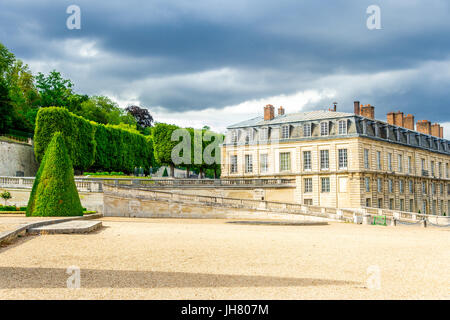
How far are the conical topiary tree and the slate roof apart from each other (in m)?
27.1

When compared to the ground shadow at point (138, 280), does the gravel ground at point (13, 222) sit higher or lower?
higher

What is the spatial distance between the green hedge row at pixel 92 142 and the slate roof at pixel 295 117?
12.1 meters

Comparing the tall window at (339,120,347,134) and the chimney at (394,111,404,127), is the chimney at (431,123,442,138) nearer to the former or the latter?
the chimney at (394,111,404,127)

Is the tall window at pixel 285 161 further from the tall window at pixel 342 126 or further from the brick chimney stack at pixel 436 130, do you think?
the brick chimney stack at pixel 436 130

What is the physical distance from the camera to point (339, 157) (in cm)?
4028

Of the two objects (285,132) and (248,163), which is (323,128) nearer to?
(285,132)

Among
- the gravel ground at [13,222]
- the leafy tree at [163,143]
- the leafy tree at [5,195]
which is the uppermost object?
the leafy tree at [163,143]

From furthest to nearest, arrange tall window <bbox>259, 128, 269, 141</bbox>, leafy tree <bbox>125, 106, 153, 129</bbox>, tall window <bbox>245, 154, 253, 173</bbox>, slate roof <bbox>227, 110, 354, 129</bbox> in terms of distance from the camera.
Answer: leafy tree <bbox>125, 106, 153, 129</bbox>
tall window <bbox>245, 154, 253, 173</bbox>
tall window <bbox>259, 128, 269, 141</bbox>
slate roof <bbox>227, 110, 354, 129</bbox>

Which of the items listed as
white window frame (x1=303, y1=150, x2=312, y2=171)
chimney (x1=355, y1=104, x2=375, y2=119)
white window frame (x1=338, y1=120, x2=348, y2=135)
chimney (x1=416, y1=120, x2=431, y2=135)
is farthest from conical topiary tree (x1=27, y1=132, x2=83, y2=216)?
chimney (x1=416, y1=120, x2=431, y2=135)

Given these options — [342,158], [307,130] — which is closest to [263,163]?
[307,130]

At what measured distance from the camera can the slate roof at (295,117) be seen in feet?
136

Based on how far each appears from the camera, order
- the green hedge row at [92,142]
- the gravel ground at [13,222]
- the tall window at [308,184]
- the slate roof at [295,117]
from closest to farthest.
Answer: the gravel ground at [13,222], the green hedge row at [92,142], the tall window at [308,184], the slate roof at [295,117]

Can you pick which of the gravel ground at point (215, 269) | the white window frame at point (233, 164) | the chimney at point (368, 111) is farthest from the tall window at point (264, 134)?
the gravel ground at point (215, 269)

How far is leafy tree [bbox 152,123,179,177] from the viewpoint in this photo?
4597cm
